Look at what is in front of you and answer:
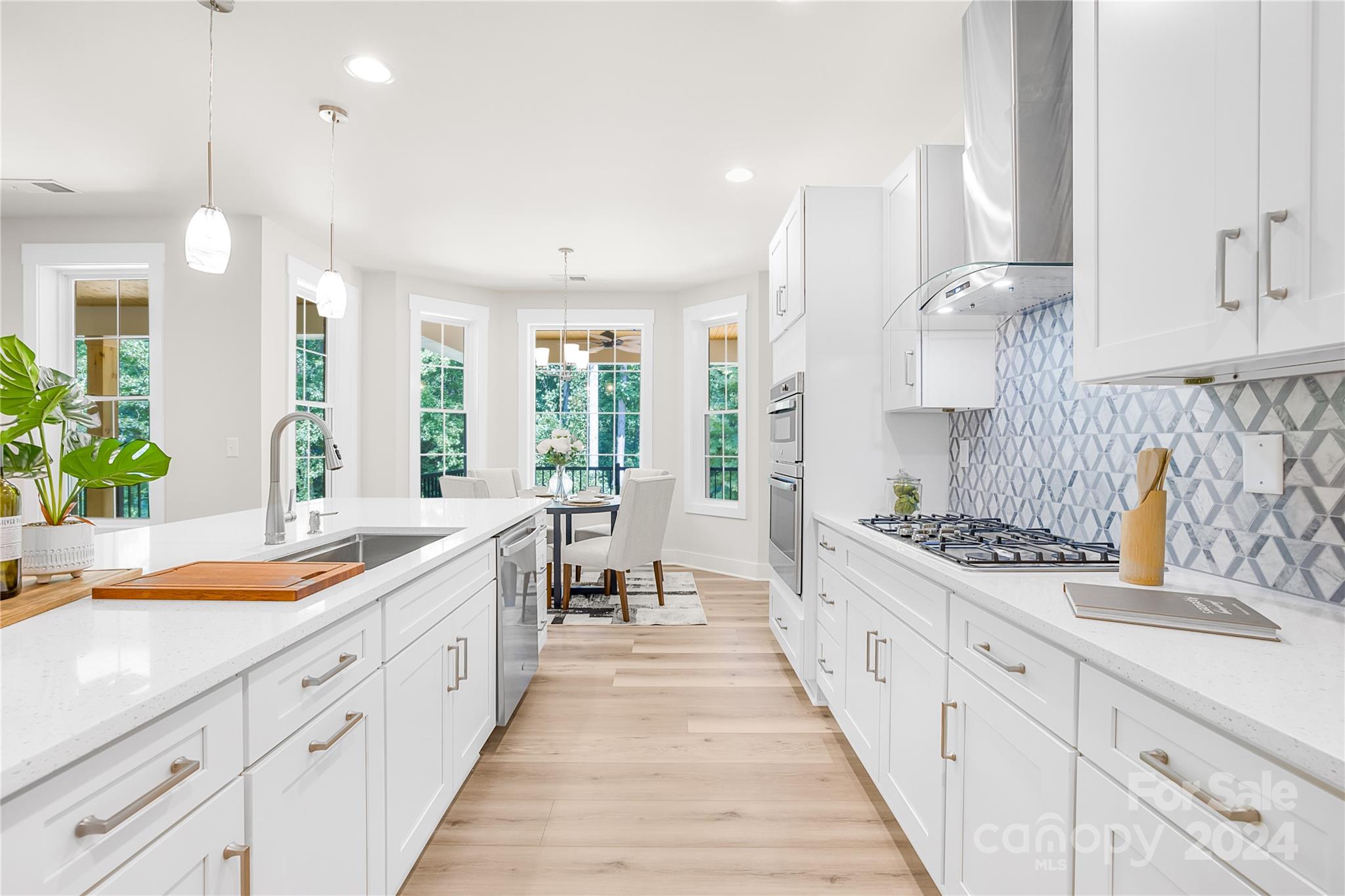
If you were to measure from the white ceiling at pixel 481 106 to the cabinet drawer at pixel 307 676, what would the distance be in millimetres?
2070

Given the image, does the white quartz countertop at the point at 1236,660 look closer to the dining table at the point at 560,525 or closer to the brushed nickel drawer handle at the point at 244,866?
the brushed nickel drawer handle at the point at 244,866

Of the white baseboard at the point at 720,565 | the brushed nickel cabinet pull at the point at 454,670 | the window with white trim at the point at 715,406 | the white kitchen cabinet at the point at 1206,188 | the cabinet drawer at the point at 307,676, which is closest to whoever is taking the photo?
the white kitchen cabinet at the point at 1206,188

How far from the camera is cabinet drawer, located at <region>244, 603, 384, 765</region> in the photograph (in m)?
0.98

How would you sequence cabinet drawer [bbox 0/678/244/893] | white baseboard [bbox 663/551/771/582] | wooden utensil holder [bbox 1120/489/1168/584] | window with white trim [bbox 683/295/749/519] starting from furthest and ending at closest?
1. window with white trim [bbox 683/295/749/519]
2. white baseboard [bbox 663/551/771/582]
3. wooden utensil holder [bbox 1120/489/1168/584]
4. cabinet drawer [bbox 0/678/244/893]

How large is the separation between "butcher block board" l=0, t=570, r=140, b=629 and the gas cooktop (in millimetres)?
1850

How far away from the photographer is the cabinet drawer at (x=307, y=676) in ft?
3.21

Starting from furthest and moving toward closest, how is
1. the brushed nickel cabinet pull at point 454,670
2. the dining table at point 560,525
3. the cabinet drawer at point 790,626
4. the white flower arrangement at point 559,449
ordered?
the white flower arrangement at point 559,449, the dining table at point 560,525, the cabinet drawer at point 790,626, the brushed nickel cabinet pull at point 454,670

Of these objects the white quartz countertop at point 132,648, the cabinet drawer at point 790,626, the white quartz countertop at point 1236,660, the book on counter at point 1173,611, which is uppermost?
the book on counter at point 1173,611

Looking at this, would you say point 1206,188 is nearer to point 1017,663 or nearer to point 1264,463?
point 1264,463

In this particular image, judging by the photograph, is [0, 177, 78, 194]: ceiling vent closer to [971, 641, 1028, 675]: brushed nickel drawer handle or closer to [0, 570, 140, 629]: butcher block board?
[0, 570, 140, 629]: butcher block board

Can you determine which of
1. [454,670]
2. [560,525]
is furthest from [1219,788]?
[560,525]

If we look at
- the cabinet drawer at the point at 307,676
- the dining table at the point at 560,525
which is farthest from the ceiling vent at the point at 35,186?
the cabinet drawer at the point at 307,676

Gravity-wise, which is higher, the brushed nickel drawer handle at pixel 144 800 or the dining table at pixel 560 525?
the brushed nickel drawer handle at pixel 144 800

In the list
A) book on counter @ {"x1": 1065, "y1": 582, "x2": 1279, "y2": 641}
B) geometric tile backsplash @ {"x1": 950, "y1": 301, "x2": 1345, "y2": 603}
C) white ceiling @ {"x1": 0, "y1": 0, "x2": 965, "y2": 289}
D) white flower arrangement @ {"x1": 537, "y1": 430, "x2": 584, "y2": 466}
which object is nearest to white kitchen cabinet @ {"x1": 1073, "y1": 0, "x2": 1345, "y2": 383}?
geometric tile backsplash @ {"x1": 950, "y1": 301, "x2": 1345, "y2": 603}
